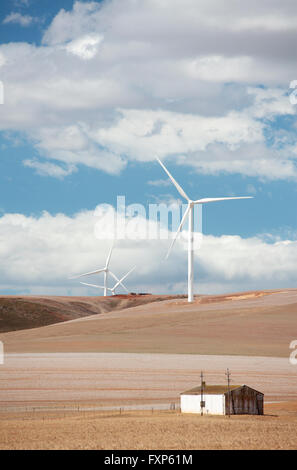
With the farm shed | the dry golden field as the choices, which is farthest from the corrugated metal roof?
the dry golden field

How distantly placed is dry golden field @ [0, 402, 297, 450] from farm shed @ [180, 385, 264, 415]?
1134 mm

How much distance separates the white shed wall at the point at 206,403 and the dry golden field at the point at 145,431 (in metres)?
1.03

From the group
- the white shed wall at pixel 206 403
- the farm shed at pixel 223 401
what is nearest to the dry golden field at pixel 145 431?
the white shed wall at pixel 206 403

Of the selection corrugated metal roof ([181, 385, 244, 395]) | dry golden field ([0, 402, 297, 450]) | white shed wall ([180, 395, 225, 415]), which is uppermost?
corrugated metal roof ([181, 385, 244, 395])

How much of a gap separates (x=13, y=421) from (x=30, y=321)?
127m

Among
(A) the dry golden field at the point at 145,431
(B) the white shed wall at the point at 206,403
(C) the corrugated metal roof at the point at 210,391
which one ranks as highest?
(C) the corrugated metal roof at the point at 210,391

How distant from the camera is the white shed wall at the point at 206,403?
5259cm

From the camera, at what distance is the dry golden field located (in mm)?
37750

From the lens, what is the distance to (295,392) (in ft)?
205

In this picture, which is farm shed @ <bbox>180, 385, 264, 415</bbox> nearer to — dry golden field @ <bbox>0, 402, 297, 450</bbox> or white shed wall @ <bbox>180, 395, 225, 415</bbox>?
white shed wall @ <bbox>180, 395, 225, 415</bbox>

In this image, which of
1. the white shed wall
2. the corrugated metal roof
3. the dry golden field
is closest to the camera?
the dry golden field

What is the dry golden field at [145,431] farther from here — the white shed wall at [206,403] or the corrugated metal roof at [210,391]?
the corrugated metal roof at [210,391]

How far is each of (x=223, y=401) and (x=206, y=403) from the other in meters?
1.20

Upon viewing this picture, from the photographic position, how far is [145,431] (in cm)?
4212
